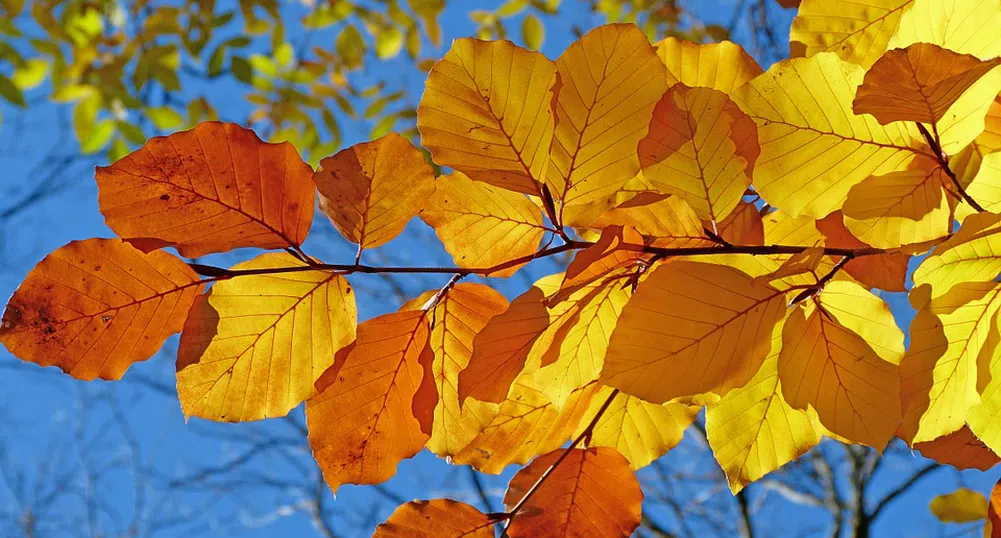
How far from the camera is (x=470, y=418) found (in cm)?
50

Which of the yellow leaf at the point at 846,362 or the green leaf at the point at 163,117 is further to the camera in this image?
the green leaf at the point at 163,117

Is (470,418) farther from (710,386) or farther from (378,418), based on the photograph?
(710,386)

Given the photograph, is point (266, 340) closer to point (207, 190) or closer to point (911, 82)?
point (207, 190)

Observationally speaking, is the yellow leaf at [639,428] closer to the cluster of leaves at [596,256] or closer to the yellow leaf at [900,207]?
the cluster of leaves at [596,256]

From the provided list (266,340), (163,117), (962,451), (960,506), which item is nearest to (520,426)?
(266,340)

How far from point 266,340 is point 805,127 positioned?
0.33 metres

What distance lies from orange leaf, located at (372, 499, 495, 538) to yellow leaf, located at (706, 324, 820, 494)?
16 centimetres

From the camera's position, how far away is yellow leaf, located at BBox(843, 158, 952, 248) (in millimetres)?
423

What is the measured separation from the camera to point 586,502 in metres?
0.51

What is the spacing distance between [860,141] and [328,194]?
303mm

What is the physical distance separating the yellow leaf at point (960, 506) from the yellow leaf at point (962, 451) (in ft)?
1.06

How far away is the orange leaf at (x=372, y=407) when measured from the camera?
477mm

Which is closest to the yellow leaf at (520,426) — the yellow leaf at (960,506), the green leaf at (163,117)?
the yellow leaf at (960,506)

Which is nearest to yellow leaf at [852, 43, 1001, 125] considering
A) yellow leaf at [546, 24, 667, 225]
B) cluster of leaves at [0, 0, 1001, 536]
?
cluster of leaves at [0, 0, 1001, 536]
